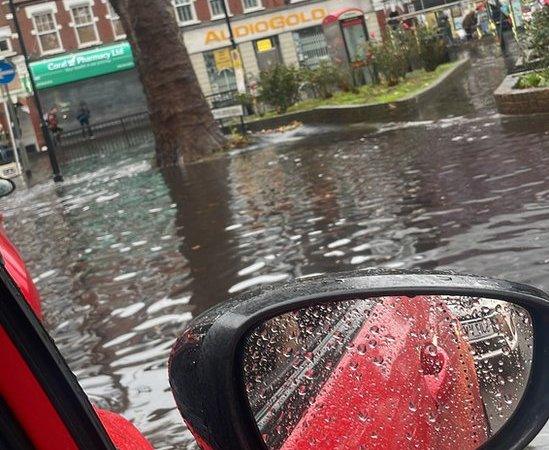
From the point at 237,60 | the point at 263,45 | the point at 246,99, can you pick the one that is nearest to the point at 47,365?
the point at 246,99

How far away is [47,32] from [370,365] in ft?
152

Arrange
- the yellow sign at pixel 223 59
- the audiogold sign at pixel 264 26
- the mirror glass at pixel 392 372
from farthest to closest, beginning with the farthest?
the audiogold sign at pixel 264 26, the yellow sign at pixel 223 59, the mirror glass at pixel 392 372

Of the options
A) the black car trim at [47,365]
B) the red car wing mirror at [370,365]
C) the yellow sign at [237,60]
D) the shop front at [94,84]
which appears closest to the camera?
the black car trim at [47,365]

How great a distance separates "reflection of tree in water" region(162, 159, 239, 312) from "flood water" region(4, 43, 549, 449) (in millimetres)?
28

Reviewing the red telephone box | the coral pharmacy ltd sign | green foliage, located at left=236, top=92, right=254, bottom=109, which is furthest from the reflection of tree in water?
the coral pharmacy ltd sign

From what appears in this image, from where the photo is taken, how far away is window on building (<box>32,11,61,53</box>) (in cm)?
4491

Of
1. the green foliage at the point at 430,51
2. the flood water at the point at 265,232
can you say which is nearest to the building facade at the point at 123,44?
the green foliage at the point at 430,51

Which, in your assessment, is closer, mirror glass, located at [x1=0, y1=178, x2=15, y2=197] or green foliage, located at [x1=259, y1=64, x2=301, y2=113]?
mirror glass, located at [x1=0, y1=178, x2=15, y2=197]

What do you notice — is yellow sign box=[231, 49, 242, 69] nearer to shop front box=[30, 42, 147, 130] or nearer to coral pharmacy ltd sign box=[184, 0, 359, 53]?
coral pharmacy ltd sign box=[184, 0, 359, 53]

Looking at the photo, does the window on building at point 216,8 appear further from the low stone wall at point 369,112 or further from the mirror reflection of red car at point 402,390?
the mirror reflection of red car at point 402,390

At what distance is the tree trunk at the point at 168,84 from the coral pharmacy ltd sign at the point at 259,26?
2754cm

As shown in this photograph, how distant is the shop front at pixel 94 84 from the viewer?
4478 centimetres

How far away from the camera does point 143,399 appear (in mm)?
4305

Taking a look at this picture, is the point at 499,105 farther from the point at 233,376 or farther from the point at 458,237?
the point at 233,376
